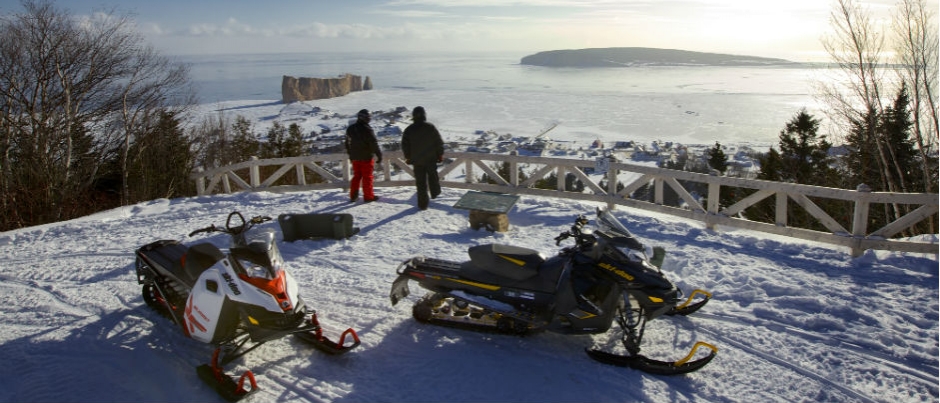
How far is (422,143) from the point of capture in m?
10.1

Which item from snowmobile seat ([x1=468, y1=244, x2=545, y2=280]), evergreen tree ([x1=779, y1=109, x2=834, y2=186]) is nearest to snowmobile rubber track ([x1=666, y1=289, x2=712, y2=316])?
snowmobile seat ([x1=468, y1=244, x2=545, y2=280])

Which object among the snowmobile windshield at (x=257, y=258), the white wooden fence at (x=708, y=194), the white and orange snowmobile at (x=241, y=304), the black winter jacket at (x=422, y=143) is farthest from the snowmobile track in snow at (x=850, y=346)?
the black winter jacket at (x=422, y=143)

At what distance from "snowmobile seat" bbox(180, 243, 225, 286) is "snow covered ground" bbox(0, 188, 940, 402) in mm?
643

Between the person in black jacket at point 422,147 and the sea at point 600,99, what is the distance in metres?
14.5

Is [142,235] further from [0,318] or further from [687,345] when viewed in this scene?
[687,345]

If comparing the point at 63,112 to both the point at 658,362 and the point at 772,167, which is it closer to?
the point at 658,362

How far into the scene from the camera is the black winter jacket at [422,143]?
10.0m

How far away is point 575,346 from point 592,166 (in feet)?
19.0

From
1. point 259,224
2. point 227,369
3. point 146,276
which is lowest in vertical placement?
point 227,369

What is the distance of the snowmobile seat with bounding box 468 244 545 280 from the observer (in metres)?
4.98

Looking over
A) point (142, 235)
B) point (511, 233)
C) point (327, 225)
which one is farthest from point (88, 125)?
point (511, 233)

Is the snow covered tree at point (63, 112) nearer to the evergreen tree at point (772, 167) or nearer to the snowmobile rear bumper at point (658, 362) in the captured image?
the snowmobile rear bumper at point (658, 362)

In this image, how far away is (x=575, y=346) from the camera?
5.09 meters

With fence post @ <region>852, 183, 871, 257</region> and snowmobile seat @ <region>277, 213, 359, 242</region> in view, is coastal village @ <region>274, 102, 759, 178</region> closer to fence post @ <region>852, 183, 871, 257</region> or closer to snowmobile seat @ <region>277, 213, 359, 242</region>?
snowmobile seat @ <region>277, 213, 359, 242</region>
